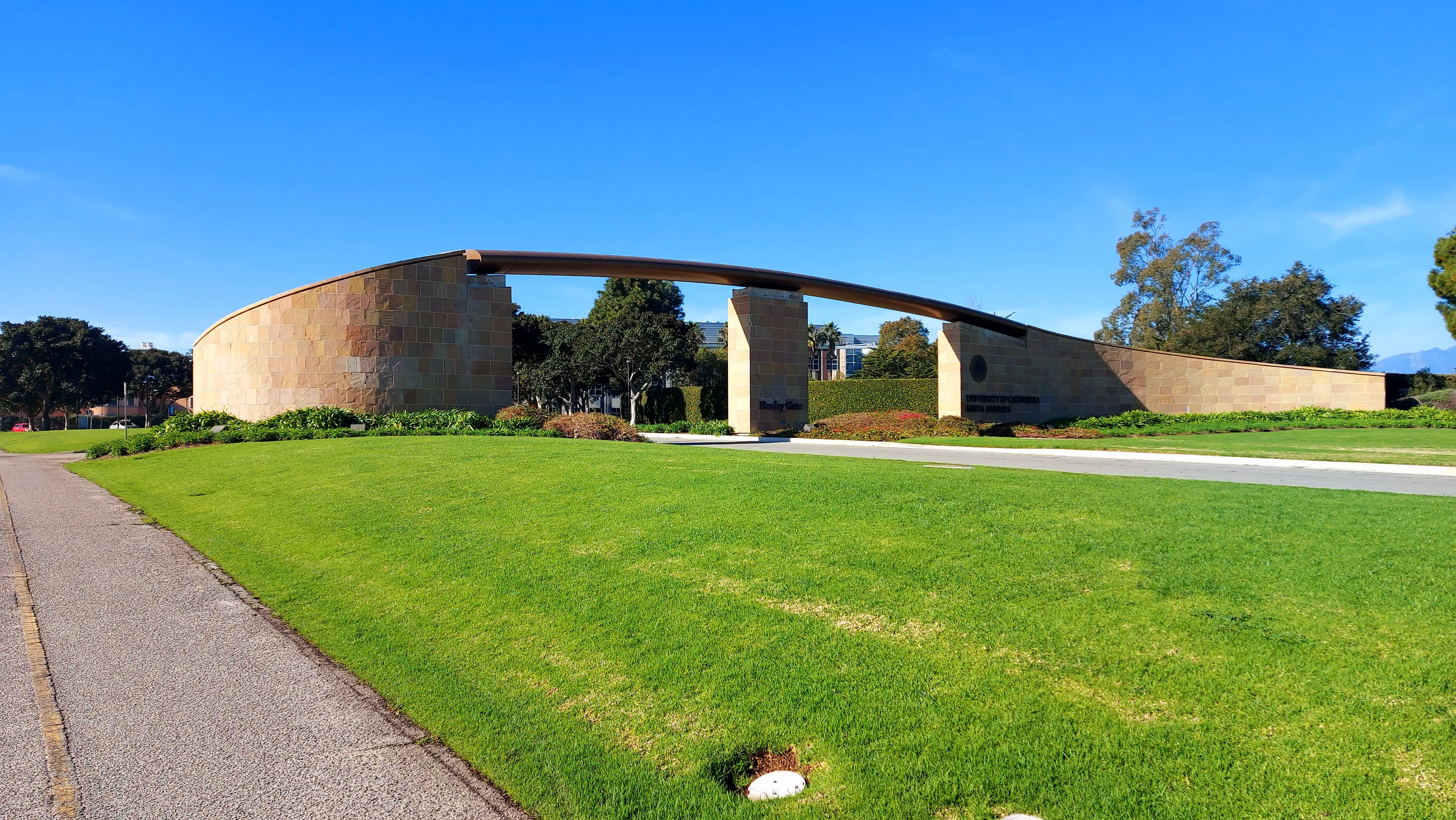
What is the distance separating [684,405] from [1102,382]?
2526 centimetres

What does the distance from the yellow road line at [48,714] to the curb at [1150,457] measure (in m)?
13.8

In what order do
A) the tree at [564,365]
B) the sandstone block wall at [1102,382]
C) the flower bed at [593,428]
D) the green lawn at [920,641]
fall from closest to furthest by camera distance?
the green lawn at [920,641]
the flower bed at [593,428]
the sandstone block wall at [1102,382]
the tree at [564,365]

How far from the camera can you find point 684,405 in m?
51.2

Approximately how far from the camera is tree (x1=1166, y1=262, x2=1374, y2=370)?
174ft

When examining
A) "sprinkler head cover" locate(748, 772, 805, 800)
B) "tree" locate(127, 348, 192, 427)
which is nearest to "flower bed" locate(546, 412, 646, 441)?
"sprinkler head cover" locate(748, 772, 805, 800)

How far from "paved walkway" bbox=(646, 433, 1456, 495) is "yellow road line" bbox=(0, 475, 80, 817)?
11553 millimetres

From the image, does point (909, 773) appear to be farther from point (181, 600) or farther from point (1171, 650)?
point (181, 600)

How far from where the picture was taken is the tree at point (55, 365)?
229 ft

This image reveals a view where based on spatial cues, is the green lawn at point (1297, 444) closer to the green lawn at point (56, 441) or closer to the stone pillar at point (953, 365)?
the stone pillar at point (953, 365)

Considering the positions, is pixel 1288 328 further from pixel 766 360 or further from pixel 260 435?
pixel 260 435

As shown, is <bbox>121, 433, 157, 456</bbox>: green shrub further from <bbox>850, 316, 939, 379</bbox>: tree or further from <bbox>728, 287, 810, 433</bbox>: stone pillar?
<bbox>850, 316, 939, 379</bbox>: tree

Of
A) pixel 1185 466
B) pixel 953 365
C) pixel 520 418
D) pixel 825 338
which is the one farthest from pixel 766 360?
pixel 825 338

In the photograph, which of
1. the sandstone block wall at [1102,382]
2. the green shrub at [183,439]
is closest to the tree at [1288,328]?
the sandstone block wall at [1102,382]

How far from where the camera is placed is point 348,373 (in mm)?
23859
